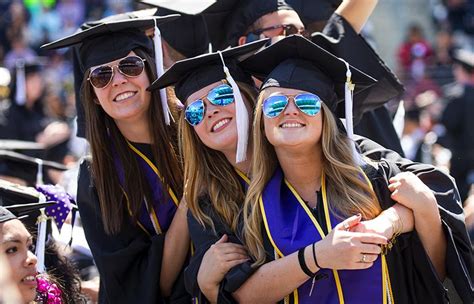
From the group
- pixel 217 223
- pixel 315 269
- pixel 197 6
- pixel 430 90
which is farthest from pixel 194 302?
pixel 430 90

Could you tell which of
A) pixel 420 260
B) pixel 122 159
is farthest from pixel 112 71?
pixel 420 260

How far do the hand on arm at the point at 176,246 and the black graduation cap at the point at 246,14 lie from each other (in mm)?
1155

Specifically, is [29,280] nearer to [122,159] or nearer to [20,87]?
[122,159]

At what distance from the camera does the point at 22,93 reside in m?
9.48

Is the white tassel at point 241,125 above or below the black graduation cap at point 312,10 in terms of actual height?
below

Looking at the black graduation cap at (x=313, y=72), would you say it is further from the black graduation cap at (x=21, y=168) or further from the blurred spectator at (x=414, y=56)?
the blurred spectator at (x=414, y=56)

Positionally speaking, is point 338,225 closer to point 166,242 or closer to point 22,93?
point 166,242

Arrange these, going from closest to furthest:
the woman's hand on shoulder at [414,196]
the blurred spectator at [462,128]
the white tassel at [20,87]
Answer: the woman's hand on shoulder at [414,196], the blurred spectator at [462,128], the white tassel at [20,87]

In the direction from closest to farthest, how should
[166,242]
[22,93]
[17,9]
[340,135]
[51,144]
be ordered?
[340,135]
[166,242]
[51,144]
[22,93]
[17,9]

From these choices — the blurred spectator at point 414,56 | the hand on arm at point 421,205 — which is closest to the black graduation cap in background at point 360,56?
the hand on arm at point 421,205

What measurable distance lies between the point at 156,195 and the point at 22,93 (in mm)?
5522

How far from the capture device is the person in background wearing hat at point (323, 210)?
3496 millimetres

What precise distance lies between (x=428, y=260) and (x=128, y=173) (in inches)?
56.4

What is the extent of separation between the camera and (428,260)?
355 centimetres
